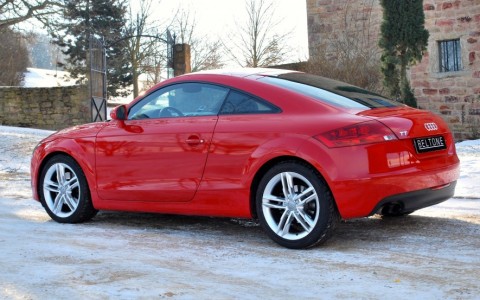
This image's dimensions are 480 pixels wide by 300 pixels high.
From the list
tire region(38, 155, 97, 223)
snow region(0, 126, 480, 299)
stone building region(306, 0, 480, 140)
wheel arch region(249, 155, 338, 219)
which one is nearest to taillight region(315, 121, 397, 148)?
wheel arch region(249, 155, 338, 219)

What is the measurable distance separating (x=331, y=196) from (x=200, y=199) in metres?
1.16

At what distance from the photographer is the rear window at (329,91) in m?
5.37

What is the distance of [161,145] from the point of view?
5.75m

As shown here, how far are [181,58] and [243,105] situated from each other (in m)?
13.3

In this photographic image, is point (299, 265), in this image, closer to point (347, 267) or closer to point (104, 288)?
point (347, 267)

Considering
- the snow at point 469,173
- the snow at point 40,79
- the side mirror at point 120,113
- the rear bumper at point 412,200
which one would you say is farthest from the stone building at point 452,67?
the snow at point 40,79

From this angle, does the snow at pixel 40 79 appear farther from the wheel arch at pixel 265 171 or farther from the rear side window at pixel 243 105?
the wheel arch at pixel 265 171

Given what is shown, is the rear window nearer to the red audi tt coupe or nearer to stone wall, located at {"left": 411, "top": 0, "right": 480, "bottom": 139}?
the red audi tt coupe

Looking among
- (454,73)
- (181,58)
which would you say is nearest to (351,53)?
(454,73)

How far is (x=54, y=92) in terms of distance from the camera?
81.1 ft

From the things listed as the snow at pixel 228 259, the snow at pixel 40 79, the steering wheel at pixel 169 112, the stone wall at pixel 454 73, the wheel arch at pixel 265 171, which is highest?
the snow at pixel 40 79

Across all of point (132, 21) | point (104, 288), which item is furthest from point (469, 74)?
point (132, 21)

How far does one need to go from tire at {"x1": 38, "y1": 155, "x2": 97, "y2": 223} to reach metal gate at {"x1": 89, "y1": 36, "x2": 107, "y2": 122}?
13115 mm

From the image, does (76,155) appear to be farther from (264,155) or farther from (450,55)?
(450,55)
